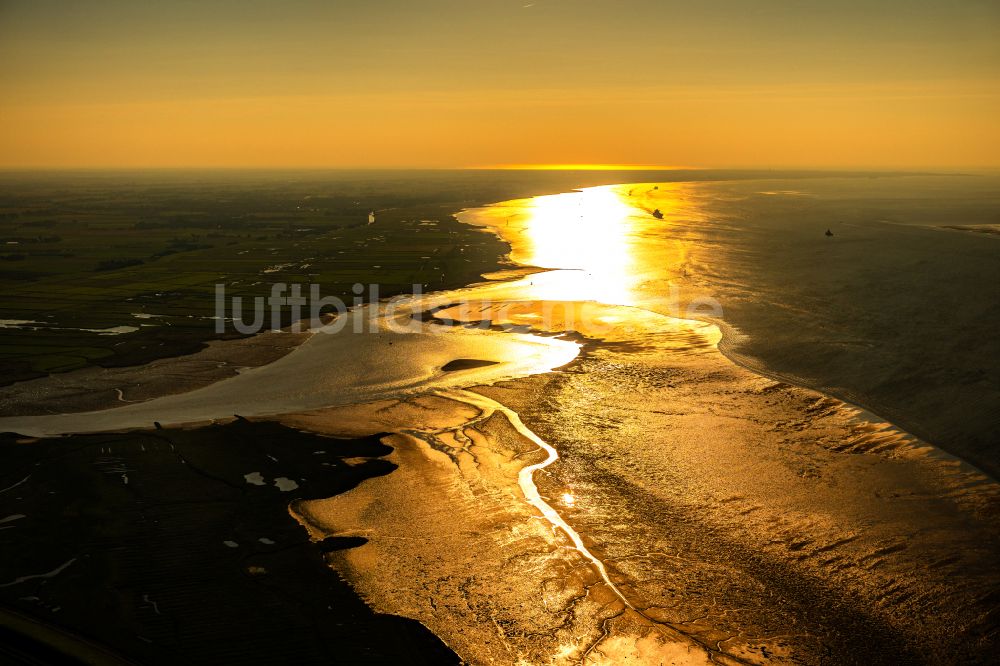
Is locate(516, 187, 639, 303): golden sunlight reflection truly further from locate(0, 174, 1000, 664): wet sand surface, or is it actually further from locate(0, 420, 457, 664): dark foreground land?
locate(0, 420, 457, 664): dark foreground land

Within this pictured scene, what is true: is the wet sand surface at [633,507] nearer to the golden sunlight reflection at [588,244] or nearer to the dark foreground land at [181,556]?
the dark foreground land at [181,556]

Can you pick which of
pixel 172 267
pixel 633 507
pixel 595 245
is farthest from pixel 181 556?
pixel 595 245

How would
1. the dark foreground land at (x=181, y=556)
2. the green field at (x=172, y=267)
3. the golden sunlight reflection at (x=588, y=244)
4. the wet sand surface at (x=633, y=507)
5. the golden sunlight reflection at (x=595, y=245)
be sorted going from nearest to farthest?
the dark foreground land at (x=181, y=556)
the wet sand surface at (x=633, y=507)
the green field at (x=172, y=267)
the golden sunlight reflection at (x=595, y=245)
the golden sunlight reflection at (x=588, y=244)

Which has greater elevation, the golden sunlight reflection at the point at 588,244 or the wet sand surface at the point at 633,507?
the golden sunlight reflection at the point at 588,244

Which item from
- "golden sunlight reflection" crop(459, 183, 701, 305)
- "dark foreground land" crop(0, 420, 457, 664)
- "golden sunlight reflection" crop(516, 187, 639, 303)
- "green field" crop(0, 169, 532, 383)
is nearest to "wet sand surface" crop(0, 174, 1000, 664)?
"dark foreground land" crop(0, 420, 457, 664)

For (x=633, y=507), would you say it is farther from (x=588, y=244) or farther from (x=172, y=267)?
(x=588, y=244)

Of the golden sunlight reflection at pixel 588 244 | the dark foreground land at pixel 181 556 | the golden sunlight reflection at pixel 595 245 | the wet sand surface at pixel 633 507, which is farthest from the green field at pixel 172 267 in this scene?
the dark foreground land at pixel 181 556
